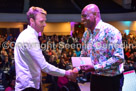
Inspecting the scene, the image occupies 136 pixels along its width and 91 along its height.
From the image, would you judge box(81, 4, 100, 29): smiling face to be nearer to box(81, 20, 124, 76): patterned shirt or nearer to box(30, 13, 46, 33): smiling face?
box(81, 20, 124, 76): patterned shirt

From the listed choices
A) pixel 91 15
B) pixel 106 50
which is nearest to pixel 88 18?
pixel 91 15

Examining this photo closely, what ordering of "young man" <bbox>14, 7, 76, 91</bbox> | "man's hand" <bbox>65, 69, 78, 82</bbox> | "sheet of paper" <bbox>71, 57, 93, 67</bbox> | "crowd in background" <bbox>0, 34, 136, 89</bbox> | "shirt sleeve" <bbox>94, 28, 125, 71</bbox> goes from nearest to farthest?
"shirt sleeve" <bbox>94, 28, 125, 71</bbox>
"young man" <bbox>14, 7, 76, 91</bbox>
"sheet of paper" <bbox>71, 57, 93, 67</bbox>
"man's hand" <bbox>65, 69, 78, 82</bbox>
"crowd in background" <bbox>0, 34, 136, 89</bbox>

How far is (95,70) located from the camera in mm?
A: 2051

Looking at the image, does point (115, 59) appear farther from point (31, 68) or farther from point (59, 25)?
point (59, 25)

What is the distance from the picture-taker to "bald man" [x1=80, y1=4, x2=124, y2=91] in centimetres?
197

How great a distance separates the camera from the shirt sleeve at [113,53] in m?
1.94

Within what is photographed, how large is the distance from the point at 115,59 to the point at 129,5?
17.0 meters

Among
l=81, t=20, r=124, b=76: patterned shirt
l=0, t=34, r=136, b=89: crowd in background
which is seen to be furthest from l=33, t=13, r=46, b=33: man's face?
l=0, t=34, r=136, b=89: crowd in background

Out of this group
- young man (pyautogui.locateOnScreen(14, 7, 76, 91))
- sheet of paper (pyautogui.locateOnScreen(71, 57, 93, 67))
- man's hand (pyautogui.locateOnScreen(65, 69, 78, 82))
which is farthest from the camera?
man's hand (pyautogui.locateOnScreen(65, 69, 78, 82))

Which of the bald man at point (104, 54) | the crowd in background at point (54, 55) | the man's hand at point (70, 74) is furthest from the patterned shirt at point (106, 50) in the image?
the crowd in background at point (54, 55)

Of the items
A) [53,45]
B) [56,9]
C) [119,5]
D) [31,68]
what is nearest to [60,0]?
[56,9]

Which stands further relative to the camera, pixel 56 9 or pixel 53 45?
pixel 56 9

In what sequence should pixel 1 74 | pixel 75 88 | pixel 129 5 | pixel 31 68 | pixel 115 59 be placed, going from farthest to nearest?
pixel 129 5 < pixel 1 74 < pixel 75 88 < pixel 31 68 < pixel 115 59

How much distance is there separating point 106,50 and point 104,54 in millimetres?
55
